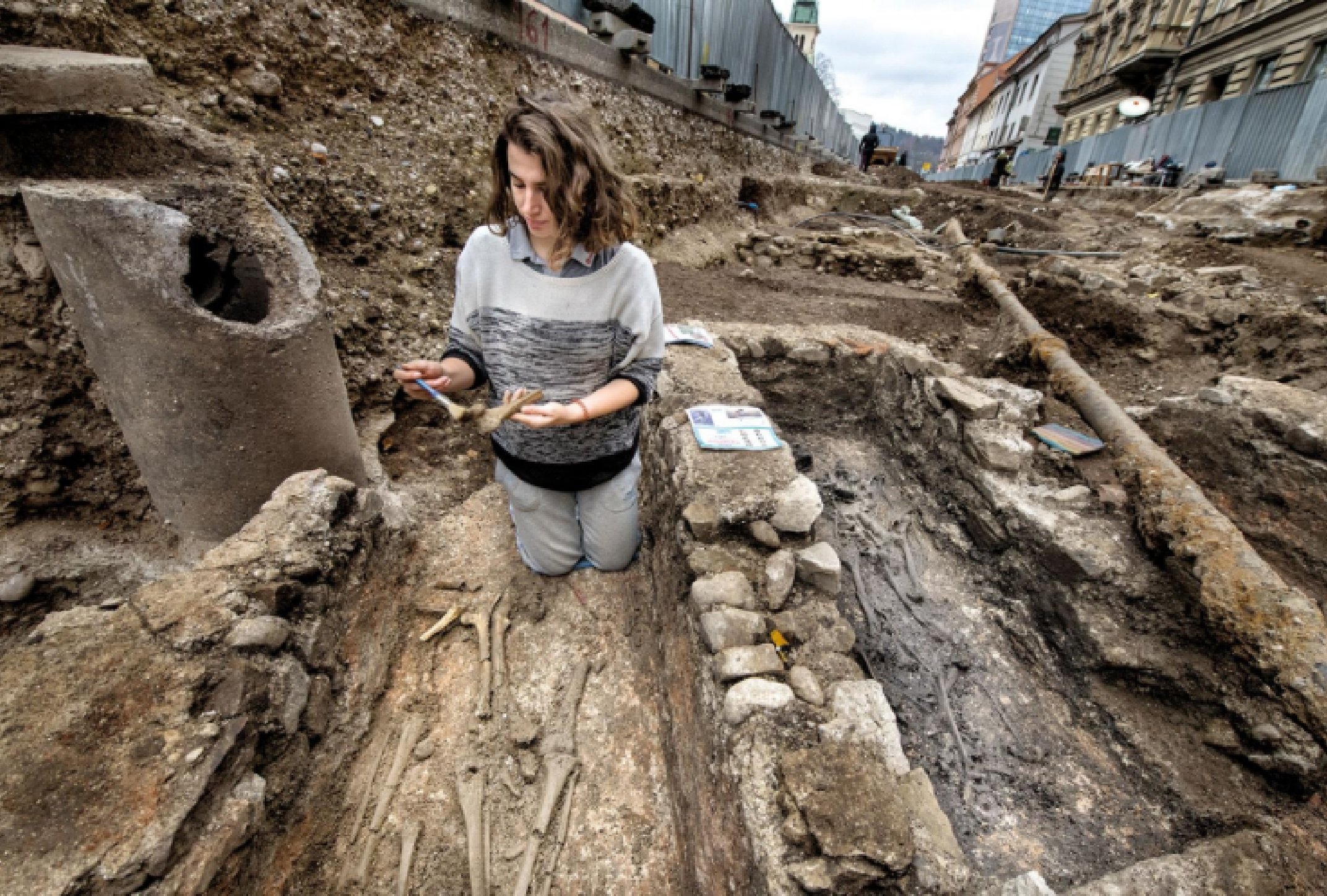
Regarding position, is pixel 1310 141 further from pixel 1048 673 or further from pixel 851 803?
pixel 851 803

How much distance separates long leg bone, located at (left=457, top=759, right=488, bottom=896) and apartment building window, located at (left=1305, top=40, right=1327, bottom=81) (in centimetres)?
2312

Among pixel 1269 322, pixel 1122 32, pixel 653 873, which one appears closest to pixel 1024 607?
pixel 653 873

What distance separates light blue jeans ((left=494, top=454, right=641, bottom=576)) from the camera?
2.77 m

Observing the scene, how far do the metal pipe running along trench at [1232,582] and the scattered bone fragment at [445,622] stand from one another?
141 inches

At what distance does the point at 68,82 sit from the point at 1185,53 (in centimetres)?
3070

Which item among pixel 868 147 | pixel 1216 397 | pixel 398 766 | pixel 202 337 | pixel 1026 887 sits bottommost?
pixel 398 766

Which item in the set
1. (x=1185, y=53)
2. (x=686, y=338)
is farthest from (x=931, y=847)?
(x=1185, y=53)

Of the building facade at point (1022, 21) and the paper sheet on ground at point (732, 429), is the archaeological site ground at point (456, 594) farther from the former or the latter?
the building facade at point (1022, 21)

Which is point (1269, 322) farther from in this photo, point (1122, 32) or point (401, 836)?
point (1122, 32)

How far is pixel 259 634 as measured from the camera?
6.01 feet

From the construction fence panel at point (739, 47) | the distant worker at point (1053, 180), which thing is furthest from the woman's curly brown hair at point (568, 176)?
the distant worker at point (1053, 180)

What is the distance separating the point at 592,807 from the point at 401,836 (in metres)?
0.69

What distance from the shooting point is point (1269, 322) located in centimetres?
509

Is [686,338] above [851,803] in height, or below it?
above
